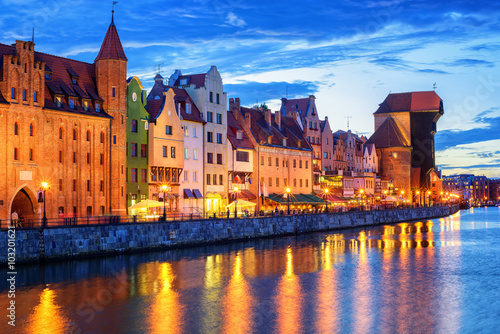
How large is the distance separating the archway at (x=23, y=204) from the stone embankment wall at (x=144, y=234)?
849 cm

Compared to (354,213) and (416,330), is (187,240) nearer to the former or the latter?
(416,330)

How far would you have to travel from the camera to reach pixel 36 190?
57.7 metres

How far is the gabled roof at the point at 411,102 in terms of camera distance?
567 feet

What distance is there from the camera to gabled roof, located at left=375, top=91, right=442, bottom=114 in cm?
17275

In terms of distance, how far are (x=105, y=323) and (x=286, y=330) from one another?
30.8ft

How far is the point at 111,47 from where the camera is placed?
66062 millimetres

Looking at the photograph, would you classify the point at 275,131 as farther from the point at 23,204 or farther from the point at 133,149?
the point at 23,204

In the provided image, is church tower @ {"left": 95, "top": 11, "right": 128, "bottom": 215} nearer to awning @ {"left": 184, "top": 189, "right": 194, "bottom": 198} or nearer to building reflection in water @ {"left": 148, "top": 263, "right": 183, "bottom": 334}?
awning @ {"left": 184, "top": 189, "right": 194, "bottom": 198}

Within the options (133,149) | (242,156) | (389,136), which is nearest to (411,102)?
(389,136)

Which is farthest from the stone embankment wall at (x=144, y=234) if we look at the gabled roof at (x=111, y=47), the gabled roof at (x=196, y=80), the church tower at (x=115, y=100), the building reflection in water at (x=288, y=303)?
the gabled roof at (x=196, y=80)

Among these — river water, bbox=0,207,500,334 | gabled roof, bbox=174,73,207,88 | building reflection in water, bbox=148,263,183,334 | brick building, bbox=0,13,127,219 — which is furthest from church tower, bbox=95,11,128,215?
building reflection in water, bbox=148,263,183,334

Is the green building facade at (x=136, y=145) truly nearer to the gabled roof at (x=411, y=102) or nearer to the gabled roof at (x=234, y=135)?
the gabled roof at (x=234, y=135)

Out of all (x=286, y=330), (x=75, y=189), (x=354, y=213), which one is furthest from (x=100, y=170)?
(x=354, y=213)

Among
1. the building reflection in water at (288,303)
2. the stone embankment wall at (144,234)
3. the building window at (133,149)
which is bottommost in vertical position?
the building reflection in water at (288,303)
